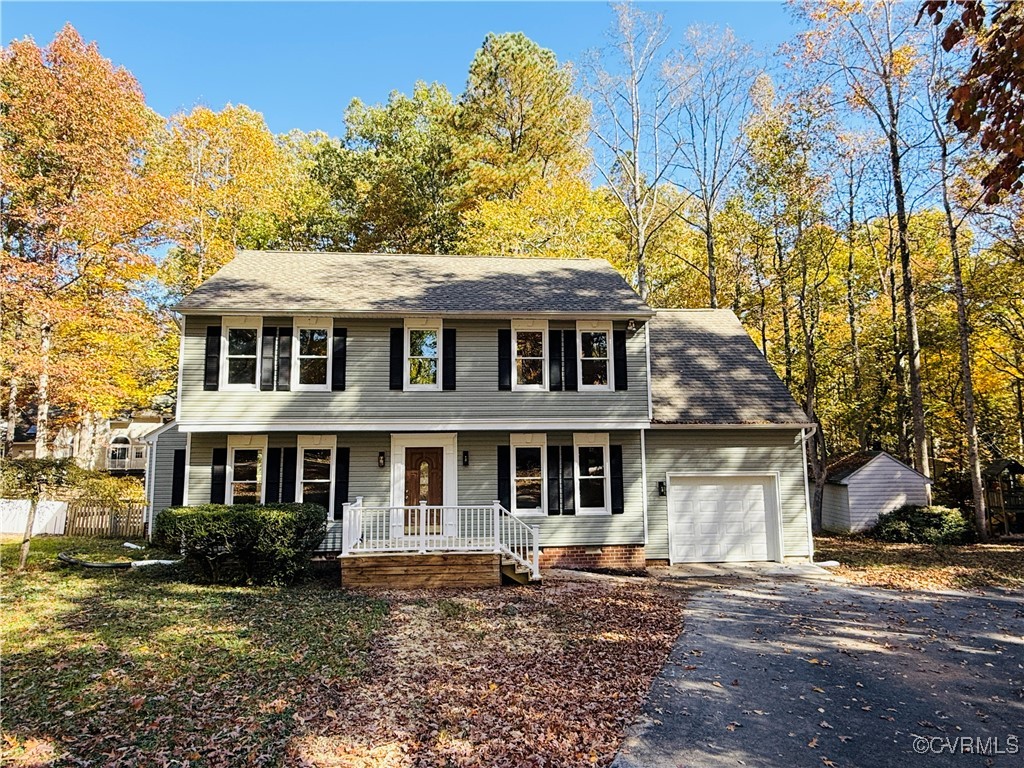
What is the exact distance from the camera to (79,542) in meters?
15.3

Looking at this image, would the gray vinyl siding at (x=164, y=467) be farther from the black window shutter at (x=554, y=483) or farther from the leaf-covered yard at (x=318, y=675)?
the black window shutter at (x=554, y=483)

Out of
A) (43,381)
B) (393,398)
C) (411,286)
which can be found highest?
(411,286)

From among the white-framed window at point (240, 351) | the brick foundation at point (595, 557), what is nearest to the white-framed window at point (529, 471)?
the brick foundation at point (595, 557)

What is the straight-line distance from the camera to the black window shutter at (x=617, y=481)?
42.6 feet

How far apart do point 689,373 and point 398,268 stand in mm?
7893

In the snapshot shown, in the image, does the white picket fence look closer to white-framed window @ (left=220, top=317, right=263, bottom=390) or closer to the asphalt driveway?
white-framed window @ (left=220, top=317, right=263, bottom=390)

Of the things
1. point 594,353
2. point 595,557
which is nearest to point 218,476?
point 595,557

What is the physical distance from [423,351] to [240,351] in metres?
3.79

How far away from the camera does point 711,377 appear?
14.8m

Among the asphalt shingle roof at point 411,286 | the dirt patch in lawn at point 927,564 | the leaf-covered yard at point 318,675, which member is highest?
the asphalt shingle roof at point 411,286

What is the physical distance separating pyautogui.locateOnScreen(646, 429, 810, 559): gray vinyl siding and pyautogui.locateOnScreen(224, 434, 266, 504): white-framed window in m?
8.48

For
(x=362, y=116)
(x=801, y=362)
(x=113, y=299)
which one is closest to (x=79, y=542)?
(x=113, y=299)

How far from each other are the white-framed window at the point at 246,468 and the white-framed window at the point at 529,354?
5629 mm

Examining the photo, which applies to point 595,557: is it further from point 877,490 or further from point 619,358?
point 877,490
